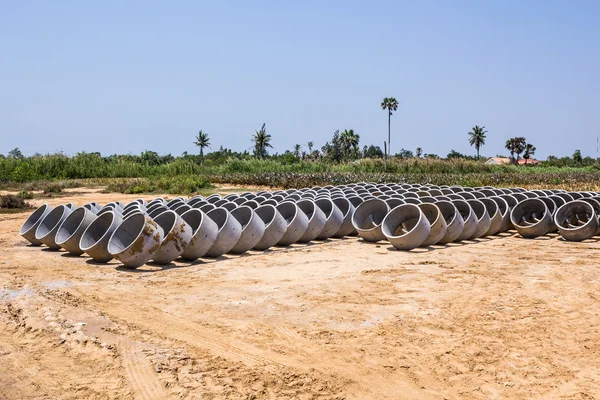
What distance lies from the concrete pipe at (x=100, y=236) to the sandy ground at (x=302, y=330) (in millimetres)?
278

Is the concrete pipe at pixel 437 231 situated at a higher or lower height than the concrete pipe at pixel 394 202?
lower

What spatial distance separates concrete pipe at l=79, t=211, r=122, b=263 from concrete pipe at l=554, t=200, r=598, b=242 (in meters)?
10.9

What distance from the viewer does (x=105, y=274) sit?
10953 mm

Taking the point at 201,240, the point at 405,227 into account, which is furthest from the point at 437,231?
the point at 201,240

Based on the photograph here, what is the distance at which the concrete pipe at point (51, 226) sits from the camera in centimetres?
1398

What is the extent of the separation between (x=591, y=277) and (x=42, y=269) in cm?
990

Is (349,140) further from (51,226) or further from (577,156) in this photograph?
(51,226)

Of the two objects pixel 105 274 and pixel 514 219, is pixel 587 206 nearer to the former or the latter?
pixel 514 219

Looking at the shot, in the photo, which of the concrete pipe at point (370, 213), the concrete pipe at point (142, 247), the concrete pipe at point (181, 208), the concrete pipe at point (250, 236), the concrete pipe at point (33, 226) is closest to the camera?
the concrete pipe at point (142, 247)

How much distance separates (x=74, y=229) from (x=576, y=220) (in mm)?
13277

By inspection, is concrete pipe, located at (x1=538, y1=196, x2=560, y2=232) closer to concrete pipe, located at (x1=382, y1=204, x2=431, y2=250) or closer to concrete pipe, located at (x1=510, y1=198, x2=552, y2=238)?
concrete pipe, located at (x1=510, y1=198, x2=552, y2=238)

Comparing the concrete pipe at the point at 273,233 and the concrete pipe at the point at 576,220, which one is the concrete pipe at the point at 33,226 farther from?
the concrete pipe at the point at 576,220

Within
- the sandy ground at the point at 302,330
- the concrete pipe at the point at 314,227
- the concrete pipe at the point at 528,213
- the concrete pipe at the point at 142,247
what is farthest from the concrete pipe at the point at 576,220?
the concrete pipe at the point at 142,247

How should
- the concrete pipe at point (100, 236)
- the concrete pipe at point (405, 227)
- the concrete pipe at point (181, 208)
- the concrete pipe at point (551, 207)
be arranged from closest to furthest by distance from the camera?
the concrete pipe at point (100, 236) → the concrete pipe at point (405, 227) → the concrete pipe at point (181, 208) → the concrete pipe at point (551, 207)
